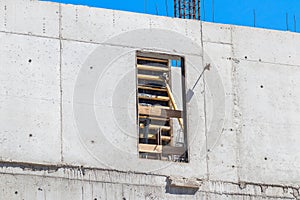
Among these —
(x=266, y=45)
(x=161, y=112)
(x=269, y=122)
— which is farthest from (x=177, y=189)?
(x=266, y=45)

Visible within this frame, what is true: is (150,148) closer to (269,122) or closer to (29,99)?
(269,122)

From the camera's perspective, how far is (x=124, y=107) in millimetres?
24391

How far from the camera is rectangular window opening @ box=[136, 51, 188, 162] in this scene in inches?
999

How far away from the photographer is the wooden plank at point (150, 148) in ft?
83.0

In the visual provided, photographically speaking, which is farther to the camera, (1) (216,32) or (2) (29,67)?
(1) (216,32)

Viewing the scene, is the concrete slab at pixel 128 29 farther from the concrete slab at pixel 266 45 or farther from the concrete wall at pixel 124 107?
the concrete slab at pixel 266 45

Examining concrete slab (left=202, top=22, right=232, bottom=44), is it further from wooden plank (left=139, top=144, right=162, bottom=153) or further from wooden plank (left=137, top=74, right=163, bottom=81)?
wooden plank (left=139, top=144, right=162, bottom=153)

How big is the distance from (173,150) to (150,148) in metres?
0.53

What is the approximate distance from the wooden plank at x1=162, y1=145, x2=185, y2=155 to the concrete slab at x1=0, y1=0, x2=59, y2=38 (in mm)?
3700

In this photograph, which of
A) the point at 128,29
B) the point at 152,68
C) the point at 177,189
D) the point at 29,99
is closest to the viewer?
the point at 29,99

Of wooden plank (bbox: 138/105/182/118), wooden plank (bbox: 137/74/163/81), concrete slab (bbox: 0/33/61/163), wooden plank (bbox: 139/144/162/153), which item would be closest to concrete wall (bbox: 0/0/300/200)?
concrete slab (bbox: 0/33/61/163)

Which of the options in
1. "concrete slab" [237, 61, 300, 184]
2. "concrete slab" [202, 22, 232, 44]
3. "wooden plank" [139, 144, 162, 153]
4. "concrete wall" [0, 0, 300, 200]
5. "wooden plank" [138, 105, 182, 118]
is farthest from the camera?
"concrete slab" [202, 22, 232, 44]

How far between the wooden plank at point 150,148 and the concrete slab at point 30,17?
320cm

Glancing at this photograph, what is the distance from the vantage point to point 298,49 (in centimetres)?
2688
